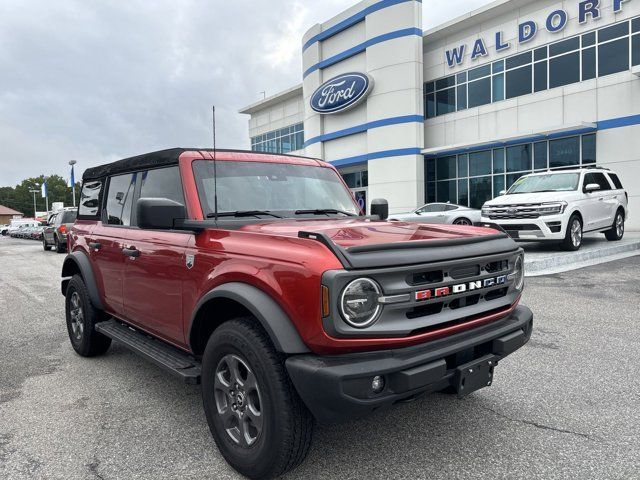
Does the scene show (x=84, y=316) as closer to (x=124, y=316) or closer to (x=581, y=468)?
(x=124, y=316)

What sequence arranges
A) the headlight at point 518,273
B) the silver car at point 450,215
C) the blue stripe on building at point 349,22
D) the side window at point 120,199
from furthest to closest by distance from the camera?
the blue stripe on building at point 349,22 → the silver car at point 450,215 → the side window at point 120,199 → the headlight at point 518,273

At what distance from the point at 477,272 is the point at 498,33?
23265 millimetres

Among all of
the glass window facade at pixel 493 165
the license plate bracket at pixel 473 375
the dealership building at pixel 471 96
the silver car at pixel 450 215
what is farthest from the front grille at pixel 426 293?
the glass window facade at pixel 493 165

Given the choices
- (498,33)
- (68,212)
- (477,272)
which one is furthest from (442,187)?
(477,272)

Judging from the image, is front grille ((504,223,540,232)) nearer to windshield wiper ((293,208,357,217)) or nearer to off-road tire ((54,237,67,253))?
windshield wiper ((293,208,357,217))

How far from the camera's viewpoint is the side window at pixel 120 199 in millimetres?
4137

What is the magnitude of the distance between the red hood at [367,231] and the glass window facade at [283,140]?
111ft

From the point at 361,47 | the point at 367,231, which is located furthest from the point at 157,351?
the point at 361,47

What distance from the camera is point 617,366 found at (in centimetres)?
429

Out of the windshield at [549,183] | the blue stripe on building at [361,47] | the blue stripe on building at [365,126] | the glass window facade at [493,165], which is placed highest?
the blue stripe on building at [361,47]

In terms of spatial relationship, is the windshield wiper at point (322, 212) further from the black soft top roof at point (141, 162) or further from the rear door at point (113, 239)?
the rear door at point (113, 239)

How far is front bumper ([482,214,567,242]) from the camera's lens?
34.8ft

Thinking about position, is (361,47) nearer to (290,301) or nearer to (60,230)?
(60,230)

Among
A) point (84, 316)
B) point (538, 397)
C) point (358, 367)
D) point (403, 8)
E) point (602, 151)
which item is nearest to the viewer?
point (358, 367)
